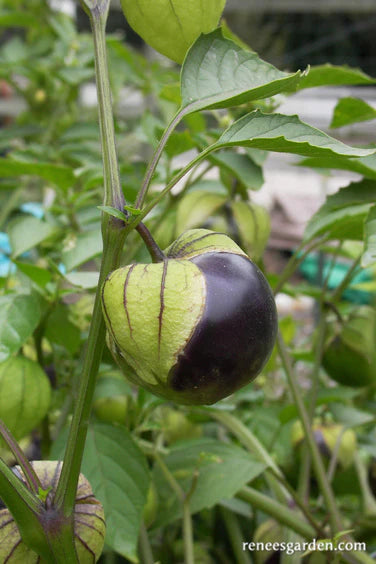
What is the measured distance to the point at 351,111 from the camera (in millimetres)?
558

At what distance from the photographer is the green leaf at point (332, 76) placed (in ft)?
1.65

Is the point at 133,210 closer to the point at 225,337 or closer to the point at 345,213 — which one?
the point at 225,337

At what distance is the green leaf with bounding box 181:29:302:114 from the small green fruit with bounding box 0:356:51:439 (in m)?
0.25

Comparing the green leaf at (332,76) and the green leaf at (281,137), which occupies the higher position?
the green leaf at (332,76)

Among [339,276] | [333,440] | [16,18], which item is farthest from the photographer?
[339,276]

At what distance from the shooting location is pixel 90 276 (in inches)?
18.8

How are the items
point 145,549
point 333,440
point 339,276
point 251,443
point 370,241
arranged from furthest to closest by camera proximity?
point 339,276 → point 333,440 → point 251,443 → point 145,549 → point 370,241

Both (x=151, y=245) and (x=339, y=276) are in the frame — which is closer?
(x=151, y=245)

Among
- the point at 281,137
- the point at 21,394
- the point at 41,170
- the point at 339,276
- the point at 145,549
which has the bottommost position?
the point at 339,276

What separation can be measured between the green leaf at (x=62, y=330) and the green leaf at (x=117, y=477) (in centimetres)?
8

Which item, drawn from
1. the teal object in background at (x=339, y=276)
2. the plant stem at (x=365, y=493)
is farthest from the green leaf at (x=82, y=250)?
the teal object in background at (x=339, y=276)

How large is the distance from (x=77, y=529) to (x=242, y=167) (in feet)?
1.12

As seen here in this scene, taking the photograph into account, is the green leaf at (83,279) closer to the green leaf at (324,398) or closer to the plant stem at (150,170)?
the plant stem at (150,170)

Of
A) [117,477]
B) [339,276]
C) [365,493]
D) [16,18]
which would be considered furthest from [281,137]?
[339,276]
